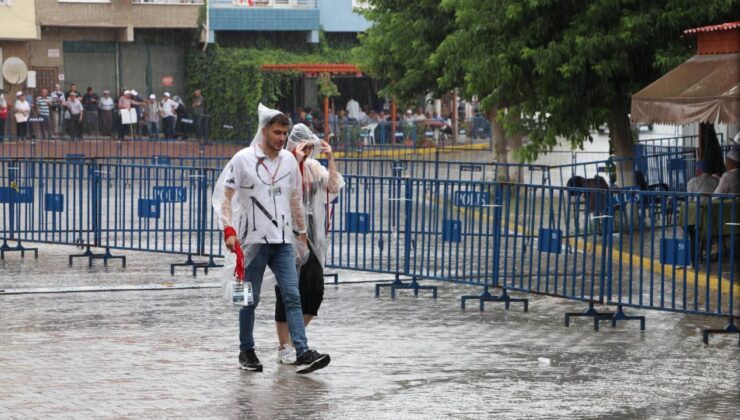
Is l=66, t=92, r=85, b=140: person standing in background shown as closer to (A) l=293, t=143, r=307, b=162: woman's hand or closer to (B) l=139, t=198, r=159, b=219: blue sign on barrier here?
(B) l=139, t=198, r=159, b=219: blue sign on barrier

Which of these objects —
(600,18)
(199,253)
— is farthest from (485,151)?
(199,253)

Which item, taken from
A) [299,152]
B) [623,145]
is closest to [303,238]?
[299,152]

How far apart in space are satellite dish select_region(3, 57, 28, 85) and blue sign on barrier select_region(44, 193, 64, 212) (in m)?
33.0

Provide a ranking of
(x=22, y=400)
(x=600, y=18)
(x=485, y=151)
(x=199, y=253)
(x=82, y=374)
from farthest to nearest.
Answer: (x=485, y=151) < (x=600, y=18) < (x=199, y=253) < (x=82, y=374) < (x=22, y=400)

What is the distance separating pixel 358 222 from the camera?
16531 millimetres

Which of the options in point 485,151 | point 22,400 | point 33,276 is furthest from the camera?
point 485,151

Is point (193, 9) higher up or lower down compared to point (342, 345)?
higher up

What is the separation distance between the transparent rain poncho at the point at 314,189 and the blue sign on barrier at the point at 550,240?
3279 mm

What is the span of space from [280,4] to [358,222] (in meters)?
40.9

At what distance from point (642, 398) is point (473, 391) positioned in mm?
1109

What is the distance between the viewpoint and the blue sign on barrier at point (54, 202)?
18.9 meters

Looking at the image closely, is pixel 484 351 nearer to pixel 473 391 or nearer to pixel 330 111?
pixel 473 391

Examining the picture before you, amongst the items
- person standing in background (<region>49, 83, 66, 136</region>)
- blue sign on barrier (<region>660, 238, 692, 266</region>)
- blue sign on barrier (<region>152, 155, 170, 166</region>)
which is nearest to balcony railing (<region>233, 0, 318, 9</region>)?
person standing in background (<region>49, 83, 66, 136</region>)

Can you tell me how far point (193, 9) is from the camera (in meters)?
54.9
